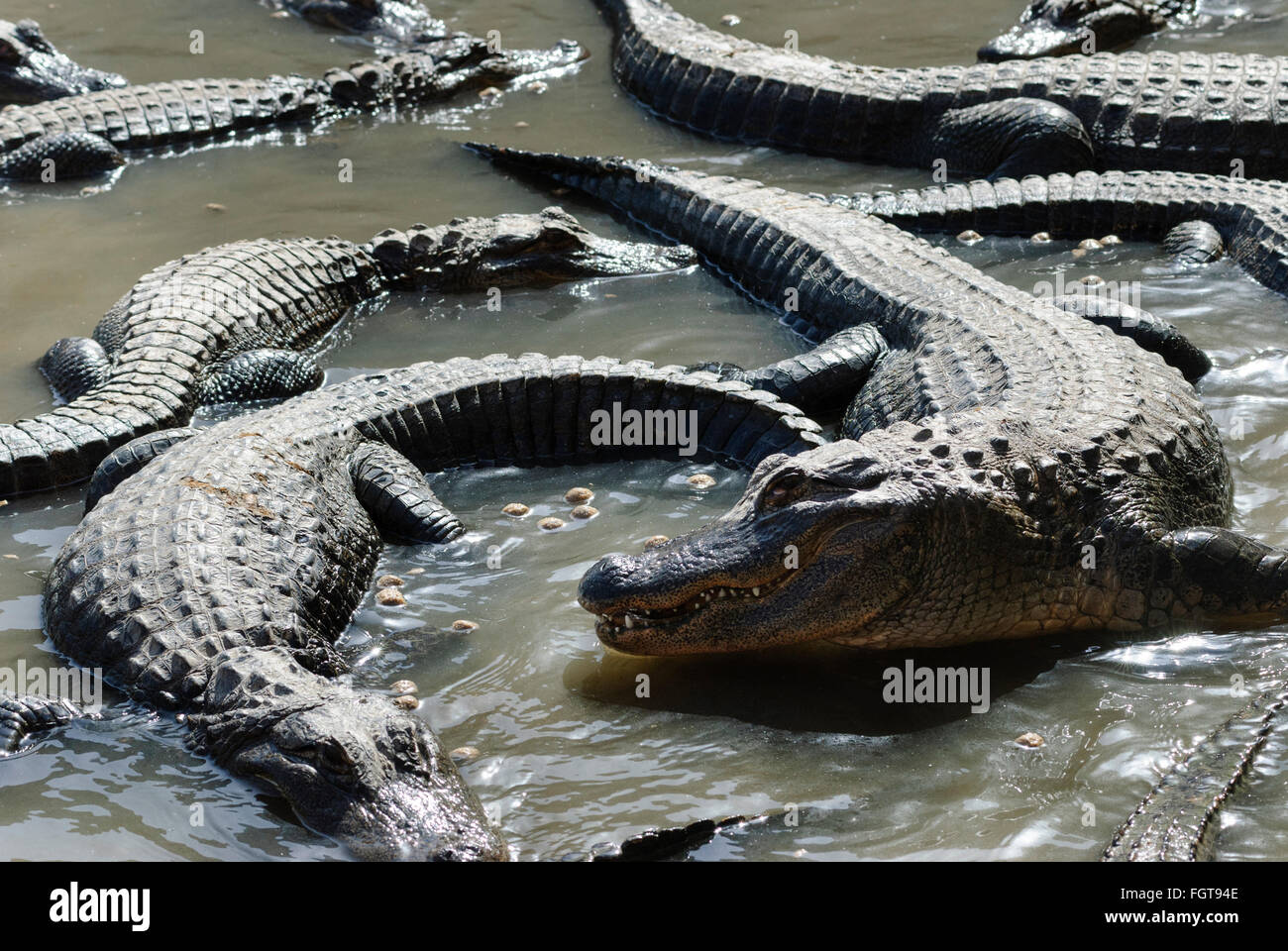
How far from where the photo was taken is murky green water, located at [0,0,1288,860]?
3703mm

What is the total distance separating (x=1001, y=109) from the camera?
28.3ft

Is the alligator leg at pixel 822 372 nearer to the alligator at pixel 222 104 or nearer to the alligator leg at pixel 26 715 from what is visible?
the alligator leg at pixel 26 715

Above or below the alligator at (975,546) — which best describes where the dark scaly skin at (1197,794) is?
below

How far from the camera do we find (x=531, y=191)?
28.6 feet

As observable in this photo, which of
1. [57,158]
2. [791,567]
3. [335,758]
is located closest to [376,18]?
[57,158]

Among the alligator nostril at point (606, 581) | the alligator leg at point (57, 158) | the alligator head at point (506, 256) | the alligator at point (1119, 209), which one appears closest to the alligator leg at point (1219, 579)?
the alligator nostril at point (606, 581)

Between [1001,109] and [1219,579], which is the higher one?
[1001,109]

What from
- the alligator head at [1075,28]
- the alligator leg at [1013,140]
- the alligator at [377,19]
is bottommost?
the alligator leg at [1013,140]

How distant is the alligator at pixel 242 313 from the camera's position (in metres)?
5.79

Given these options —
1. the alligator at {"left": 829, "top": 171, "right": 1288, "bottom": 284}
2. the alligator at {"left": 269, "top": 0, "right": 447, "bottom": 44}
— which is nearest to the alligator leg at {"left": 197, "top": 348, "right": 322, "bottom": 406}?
the alligator at {"left": 829, "top": 171, "right": 1288, "bottom": 284}

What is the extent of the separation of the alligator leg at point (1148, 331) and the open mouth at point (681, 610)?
2.54 meters

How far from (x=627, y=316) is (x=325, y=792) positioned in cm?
396

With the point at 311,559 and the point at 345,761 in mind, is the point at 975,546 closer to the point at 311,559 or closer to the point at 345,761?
the point at 345,761

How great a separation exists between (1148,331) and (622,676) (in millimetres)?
3069
